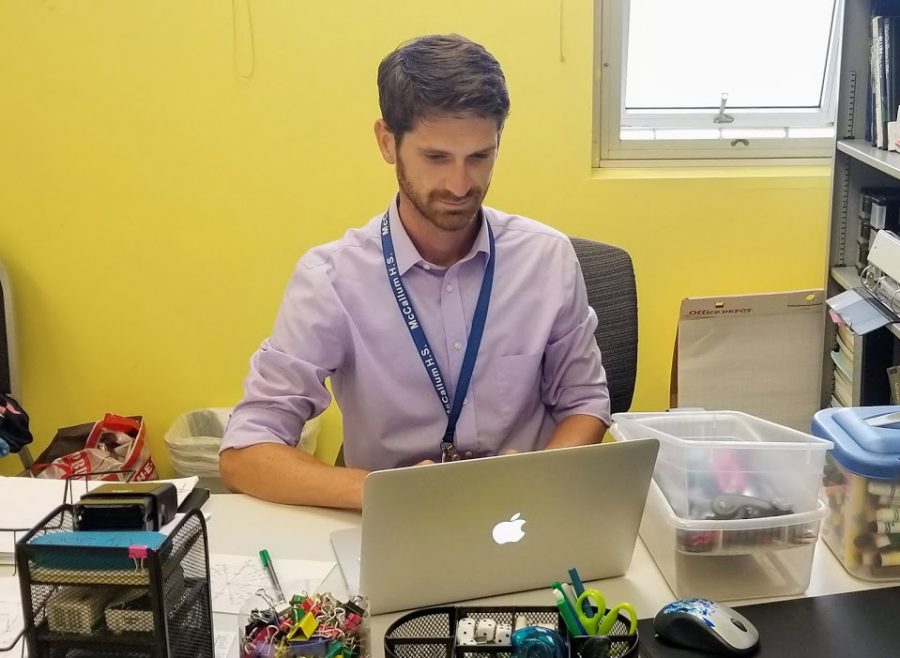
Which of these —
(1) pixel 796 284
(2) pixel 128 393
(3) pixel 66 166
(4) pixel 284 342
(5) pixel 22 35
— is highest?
(5) pixel 22 35

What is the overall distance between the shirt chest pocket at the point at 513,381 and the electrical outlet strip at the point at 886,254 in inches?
39.2

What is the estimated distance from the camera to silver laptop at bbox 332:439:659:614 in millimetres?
1084

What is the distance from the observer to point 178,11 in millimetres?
2588

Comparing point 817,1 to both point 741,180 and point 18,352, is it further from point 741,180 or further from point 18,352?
point 18,352

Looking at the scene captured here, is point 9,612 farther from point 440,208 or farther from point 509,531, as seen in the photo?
point 440,208

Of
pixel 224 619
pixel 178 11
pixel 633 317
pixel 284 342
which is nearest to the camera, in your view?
pixel 224 619

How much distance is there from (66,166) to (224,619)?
1922 millimetres

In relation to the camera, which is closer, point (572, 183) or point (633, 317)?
point (633, 317)

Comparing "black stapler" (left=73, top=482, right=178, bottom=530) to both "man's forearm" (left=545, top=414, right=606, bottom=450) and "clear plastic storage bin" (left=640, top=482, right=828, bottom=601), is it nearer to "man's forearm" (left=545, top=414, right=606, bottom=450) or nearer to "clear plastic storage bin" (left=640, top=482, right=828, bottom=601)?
"clear plastic storage bin" (left=640, top=482, right=828, bottom=601)

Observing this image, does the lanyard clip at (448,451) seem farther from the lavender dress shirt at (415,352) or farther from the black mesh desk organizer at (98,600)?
the black mesh desk organizer at (98,600)

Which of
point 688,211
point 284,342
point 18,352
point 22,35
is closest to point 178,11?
point 22,35

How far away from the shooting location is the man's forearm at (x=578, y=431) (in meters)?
1.65

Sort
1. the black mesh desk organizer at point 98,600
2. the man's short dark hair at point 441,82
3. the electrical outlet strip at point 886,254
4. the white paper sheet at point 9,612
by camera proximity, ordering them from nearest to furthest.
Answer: the black mesh desk organizer at point 98,600 < the white paper sheet at point 9,612 < the man's short dark hair at point 441,82 < the electrical outlet strip at point 886,254


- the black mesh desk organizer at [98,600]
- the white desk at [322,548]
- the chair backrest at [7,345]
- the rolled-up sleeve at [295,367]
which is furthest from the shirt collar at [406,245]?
the chair backrest at [7,345]
